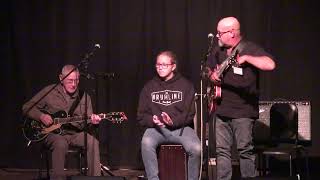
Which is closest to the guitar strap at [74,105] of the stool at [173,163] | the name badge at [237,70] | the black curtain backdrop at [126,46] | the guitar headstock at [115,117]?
the guitar headstock at [115,117]

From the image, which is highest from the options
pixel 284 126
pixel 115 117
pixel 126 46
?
pixel 126 46

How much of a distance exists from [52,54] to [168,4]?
1.63 m

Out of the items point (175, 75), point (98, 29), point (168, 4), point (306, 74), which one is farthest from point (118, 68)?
point (306, 74)

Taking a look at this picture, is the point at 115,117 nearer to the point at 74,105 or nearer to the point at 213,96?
the point at 74,105

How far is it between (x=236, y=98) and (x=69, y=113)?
1.94 metres

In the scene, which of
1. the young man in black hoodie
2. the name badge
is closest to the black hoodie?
the young man in black hoodie

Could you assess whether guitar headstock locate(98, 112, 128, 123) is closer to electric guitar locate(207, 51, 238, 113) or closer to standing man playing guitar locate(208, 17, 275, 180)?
electric guitar locate(207, 51, 238, 113)

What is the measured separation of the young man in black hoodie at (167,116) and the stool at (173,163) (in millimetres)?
74

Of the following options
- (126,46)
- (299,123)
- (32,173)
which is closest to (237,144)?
(299,123)

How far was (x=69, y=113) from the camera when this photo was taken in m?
5.90

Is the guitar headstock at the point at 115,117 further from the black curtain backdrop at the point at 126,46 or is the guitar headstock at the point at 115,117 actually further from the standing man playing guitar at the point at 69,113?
the black curtain backdrop at the point at 126,46

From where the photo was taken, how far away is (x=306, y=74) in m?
6.73

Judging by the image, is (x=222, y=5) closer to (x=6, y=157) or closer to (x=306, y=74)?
(x=306, y=74)

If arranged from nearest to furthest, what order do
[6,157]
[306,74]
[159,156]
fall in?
1. [159,156]
2. [306,74]
3. [6,157]
